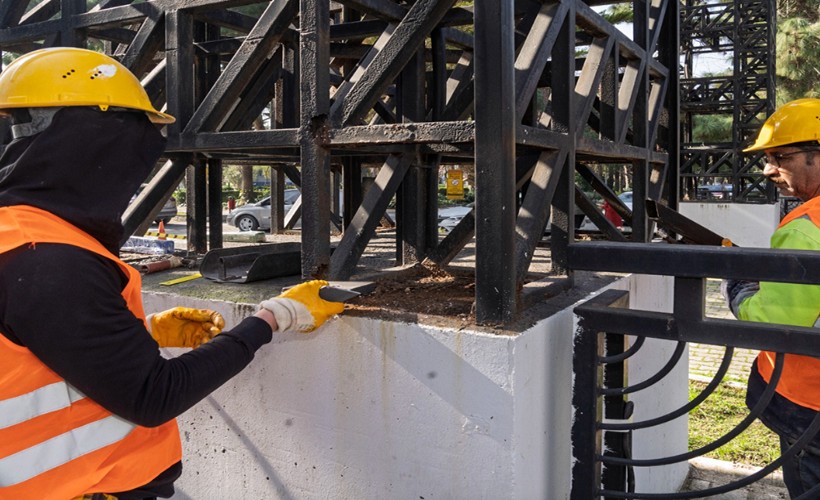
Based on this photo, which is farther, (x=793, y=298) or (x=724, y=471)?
(x=724, y=471)

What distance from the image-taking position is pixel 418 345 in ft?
9.02

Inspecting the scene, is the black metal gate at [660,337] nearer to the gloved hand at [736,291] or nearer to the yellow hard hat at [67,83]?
the gloved hand at [736,291]

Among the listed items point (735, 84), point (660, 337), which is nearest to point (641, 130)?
point (660, 337)

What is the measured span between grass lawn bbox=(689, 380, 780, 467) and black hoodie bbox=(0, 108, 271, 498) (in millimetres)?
5464

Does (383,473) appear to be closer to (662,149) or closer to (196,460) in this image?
(196,460)

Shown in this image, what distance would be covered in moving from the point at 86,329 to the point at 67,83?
27.1 inches

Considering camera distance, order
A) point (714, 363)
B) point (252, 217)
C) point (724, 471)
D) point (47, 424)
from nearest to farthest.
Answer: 1. point (47, 424)
2. point (724, 471)
3. point (714, 363)
4. point (252, 217)

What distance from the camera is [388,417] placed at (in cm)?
286

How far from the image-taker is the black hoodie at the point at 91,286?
63.5 inches

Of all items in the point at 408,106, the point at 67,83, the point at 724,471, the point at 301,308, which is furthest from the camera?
the point at 724,471

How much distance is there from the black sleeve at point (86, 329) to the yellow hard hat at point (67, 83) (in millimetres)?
437

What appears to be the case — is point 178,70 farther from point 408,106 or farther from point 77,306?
point 77,306

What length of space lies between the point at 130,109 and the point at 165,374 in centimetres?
77

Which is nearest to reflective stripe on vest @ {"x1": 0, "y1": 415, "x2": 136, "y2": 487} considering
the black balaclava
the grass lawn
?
the black balaclava
